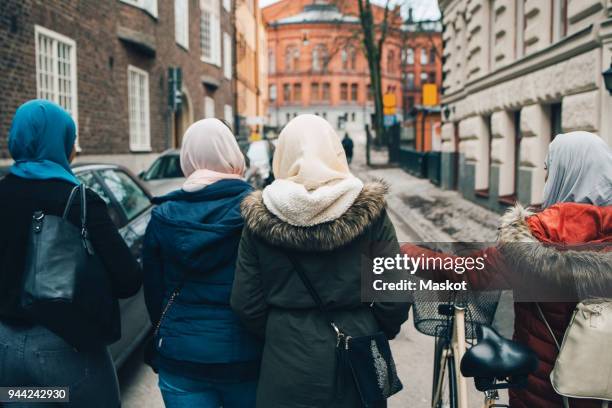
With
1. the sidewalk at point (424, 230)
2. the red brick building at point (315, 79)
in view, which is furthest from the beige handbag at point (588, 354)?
the red brick building at point (315, 79)

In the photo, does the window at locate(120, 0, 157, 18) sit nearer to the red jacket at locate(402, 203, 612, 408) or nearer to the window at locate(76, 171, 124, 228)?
the window at locate(76, 171, 124, 228)

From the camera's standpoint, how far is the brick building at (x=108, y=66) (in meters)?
11.4

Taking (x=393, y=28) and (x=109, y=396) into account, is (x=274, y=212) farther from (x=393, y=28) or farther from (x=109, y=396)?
(x=393, y=28)

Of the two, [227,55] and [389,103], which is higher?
[227,55]

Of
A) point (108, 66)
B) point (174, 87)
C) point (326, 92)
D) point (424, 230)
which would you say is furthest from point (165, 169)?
point (326, 92)

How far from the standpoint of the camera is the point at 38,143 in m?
2.53

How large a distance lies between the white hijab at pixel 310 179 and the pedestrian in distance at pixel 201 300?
0.32 m

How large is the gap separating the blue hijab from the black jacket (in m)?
0.04

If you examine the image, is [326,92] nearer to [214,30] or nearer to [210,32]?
[214,30]

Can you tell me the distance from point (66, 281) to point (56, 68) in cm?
1194

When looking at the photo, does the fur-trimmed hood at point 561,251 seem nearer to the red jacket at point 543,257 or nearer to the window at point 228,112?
the red jacket at point 543,257

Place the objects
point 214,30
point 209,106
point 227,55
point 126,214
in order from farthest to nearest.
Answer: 1. point 227,55
2. point 214,30
3. point 209,106
4. point 126,214

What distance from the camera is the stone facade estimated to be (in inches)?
353

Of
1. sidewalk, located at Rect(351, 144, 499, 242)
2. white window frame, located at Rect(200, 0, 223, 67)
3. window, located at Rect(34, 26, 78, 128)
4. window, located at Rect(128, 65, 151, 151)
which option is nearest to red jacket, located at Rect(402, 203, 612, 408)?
sidewalk, located at Rect(351, 144, 499, 242)
